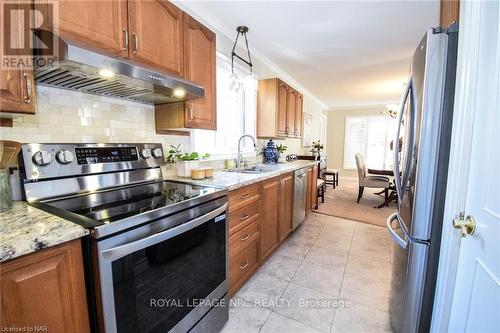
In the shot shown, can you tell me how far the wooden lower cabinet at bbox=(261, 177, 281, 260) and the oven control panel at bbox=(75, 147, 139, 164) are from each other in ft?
3.55

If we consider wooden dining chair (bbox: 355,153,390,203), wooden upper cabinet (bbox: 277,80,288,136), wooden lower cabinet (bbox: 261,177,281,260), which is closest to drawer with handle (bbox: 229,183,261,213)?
wooden lower cabinet (bbox: 261,177,281,260)

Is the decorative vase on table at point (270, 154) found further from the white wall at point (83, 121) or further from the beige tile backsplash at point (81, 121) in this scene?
the beige tile backsplash at point (81, 121)

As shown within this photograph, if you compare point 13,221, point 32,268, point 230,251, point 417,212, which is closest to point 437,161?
point 417,212

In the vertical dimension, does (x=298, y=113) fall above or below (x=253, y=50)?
below

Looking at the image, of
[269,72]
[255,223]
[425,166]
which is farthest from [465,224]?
[269,72]

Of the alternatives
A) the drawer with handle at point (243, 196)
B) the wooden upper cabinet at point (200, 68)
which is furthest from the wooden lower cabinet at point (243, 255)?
the wooden upper cabinet at point (200, 68)

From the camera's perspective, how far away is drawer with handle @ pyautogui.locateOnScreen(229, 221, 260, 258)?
5.47ft

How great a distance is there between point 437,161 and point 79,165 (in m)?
1.85

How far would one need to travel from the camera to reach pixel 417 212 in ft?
3.66

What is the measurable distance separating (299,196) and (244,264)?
136 centimetres

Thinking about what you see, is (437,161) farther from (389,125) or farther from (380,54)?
(389,125)

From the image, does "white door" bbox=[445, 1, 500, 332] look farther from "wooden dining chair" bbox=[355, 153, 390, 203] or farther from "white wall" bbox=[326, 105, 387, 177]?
"white wall" bbox=[326, 105, 387, 177]

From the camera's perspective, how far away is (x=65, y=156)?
1210 millimetres

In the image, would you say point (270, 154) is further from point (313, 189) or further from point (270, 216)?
point (270, 216)
